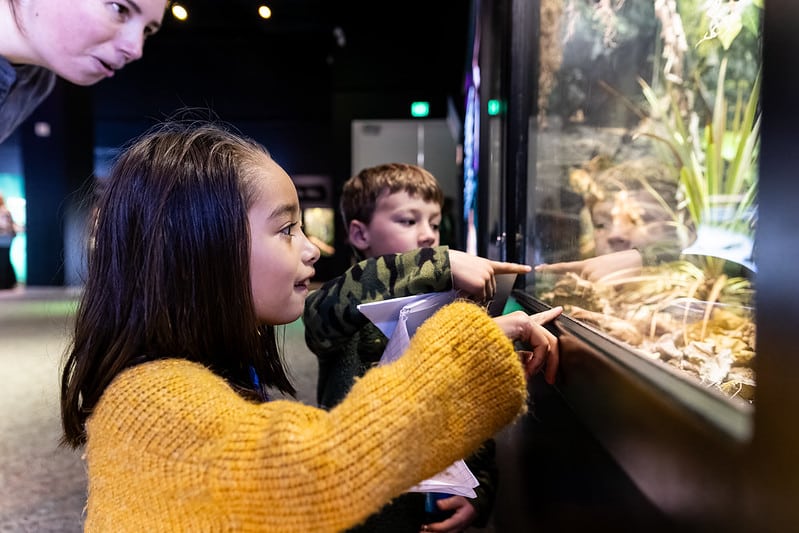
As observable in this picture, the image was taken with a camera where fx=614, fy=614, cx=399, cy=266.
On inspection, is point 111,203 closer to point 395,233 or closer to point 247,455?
point 247,455

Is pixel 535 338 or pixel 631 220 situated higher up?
pixel 631 220

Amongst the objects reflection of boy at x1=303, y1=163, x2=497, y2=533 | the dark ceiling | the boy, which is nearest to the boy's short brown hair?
the boy

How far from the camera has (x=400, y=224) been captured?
1.45 meters

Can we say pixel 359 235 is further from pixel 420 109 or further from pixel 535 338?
pixel 420 109

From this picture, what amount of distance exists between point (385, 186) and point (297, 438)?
0.98m

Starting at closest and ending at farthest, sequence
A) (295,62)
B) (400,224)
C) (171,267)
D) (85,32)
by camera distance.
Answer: (171,267)
(400,224)
(85,32)
(295,62)

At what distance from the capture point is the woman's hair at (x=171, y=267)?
2.53 feet

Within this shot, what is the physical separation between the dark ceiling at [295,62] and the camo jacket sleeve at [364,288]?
6.30 m

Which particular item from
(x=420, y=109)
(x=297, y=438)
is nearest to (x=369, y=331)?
(x=297, y=438)

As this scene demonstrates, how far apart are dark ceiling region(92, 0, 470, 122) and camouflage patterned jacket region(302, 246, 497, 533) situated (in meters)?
6.30

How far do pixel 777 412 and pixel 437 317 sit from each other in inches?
14.1

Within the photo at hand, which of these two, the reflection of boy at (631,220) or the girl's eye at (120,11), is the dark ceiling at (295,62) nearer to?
the girl's eye at (120,11)

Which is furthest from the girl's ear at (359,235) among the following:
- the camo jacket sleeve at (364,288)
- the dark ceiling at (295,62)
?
the dark ceiling at (295,62)

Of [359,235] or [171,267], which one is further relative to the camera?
[359,235]
